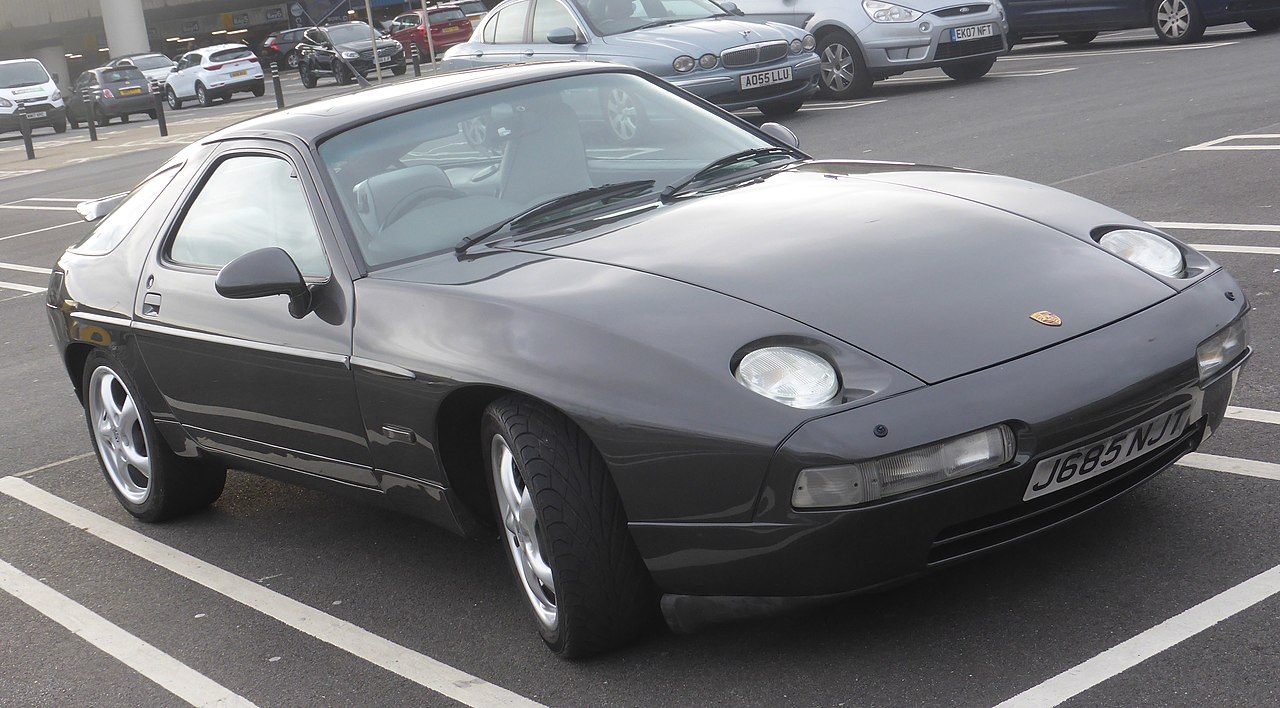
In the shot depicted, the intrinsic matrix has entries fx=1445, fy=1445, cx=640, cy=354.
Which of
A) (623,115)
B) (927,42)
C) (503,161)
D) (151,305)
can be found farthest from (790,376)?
(927,42)

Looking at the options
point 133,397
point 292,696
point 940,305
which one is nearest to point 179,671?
point 292,696

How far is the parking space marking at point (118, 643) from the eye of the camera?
3.63 metres

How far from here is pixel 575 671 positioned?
3375 mm

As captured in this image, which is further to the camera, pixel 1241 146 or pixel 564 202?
pixel 1241 146

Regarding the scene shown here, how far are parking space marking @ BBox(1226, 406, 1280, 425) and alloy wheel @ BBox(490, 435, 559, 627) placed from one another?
2.29 metres

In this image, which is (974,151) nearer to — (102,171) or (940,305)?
(940,305)

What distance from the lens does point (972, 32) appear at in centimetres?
1504

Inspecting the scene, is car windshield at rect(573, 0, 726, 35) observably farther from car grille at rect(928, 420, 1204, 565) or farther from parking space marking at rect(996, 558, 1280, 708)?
parking space marking at rect(996, 558, 1280, 708)

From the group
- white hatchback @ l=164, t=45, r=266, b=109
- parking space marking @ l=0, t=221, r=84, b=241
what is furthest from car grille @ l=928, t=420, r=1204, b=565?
white hatchback @ l=164, t=45, r=266, b=109

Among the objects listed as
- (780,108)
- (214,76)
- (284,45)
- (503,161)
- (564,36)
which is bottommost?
(284,45)

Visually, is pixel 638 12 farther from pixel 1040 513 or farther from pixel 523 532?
pixel 1040 513

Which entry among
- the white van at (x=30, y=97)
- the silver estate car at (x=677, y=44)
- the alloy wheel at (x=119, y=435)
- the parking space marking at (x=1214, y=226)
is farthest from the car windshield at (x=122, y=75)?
the alloy wheel at (x=119, y=435)

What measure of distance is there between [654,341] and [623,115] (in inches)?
63.5

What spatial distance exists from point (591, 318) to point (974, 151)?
794 cm
